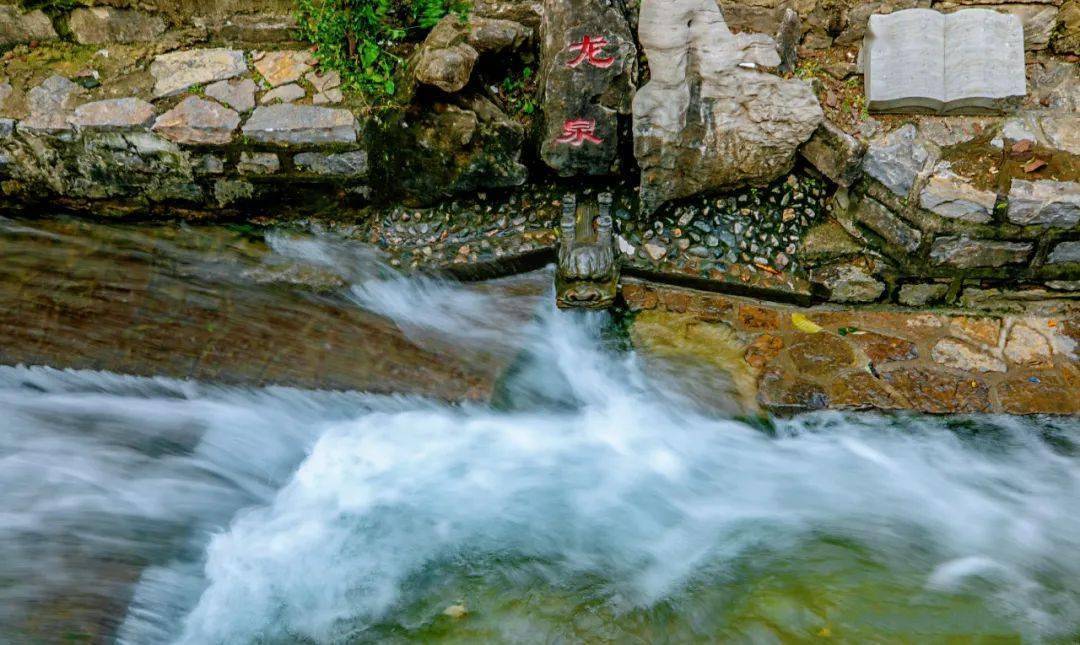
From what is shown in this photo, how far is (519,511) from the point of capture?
398 cm

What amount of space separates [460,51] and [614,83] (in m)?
1.08

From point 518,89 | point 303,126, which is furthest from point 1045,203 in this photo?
point 303,126

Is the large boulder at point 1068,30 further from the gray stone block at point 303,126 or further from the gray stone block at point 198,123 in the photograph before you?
the gray stone block at point 198,123

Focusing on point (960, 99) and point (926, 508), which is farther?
point (960, 99)

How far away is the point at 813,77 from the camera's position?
485 cm

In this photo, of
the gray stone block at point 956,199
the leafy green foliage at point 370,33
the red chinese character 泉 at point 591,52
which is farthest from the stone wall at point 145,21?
the gray stone block at point 956,199

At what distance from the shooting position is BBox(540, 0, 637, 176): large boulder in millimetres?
4523

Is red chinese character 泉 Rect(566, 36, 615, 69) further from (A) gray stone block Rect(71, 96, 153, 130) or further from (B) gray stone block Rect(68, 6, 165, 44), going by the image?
(B) gray stone block Rect(68, 6, 165, 44)

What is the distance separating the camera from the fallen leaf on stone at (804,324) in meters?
4.61

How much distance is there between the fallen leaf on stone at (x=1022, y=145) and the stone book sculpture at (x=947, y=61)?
30cm

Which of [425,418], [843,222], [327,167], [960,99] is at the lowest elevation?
[425,418]

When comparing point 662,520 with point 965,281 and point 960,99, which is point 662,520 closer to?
point 965,281

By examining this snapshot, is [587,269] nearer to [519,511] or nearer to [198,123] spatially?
[519,511]

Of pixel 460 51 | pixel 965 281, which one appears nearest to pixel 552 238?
pixel 460 51
